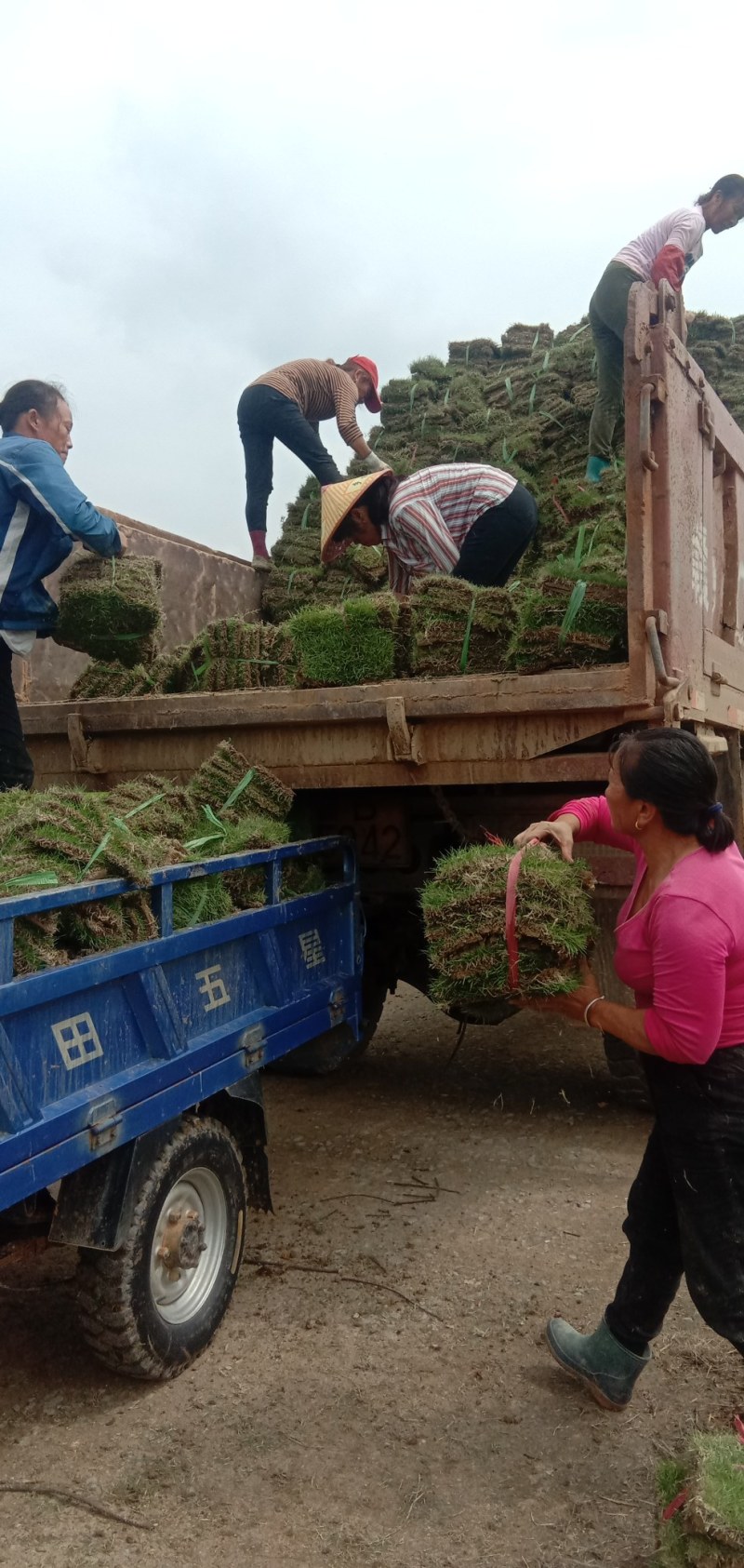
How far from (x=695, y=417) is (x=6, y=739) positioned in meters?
3.00

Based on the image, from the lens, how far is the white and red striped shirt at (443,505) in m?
4.86

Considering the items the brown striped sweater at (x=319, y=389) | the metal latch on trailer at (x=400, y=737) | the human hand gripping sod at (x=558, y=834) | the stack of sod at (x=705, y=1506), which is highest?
the brown striped sweater at (x=319, y=389)

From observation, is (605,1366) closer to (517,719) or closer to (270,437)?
(517,719)

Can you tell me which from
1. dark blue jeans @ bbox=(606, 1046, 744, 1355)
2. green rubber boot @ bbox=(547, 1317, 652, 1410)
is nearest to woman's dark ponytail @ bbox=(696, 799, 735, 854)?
dark blue jeans @ bbox=(606, 1046, 744, 1355)

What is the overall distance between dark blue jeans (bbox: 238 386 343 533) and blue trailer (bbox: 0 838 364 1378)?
3.63 metres

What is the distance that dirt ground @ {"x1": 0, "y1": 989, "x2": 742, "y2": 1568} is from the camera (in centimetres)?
228

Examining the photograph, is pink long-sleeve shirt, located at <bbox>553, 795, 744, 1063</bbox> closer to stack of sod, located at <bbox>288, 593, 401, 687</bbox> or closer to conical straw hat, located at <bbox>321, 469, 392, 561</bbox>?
stack of sod, located at <bbox>288, 593, 401, 687</bbox>

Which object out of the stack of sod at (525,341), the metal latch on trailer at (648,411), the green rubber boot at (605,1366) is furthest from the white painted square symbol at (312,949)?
the stack of sod at (525,341)

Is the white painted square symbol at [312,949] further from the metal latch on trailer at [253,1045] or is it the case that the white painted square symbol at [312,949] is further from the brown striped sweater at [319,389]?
the brown striped sweater at [319,389]

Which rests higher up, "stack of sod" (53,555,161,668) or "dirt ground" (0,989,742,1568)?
"stack of sod" (53,555,161,668)

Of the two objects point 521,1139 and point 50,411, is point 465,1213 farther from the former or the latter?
point 50,411

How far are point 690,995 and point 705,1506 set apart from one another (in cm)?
90

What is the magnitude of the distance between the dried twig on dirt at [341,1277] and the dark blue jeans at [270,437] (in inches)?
168

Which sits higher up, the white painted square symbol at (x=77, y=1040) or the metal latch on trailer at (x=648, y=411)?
the metal latch on trailer at (x=648, y=411)
